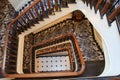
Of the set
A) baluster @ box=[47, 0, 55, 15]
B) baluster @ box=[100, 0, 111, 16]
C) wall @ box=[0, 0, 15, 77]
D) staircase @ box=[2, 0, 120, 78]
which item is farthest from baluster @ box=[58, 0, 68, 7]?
wall @ box=[0, 0, 15, 77]

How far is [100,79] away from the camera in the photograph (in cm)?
208

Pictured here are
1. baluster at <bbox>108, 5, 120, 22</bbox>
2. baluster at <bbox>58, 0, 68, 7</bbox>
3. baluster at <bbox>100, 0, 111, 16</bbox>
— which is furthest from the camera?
baluster at <bbox>58, 0, 68, 7</bbox>

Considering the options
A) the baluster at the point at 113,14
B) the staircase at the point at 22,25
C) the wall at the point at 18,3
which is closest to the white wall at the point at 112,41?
the baluster at the point at 113,14

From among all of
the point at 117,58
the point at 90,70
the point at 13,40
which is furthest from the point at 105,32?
the point at 13,40

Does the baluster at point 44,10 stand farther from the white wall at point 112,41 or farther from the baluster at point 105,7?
the baluster at point 105,7

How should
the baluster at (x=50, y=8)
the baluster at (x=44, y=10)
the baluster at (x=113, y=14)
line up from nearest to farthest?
1. the baluster at (x=113, y=14)
2. the baluster at (x=50, y=8)
3. the baluster at (x=44, y=10)

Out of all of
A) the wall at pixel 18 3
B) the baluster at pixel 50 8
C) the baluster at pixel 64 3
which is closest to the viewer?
the baluster at pixel 64 3

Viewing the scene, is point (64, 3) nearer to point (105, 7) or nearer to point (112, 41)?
point (105, 7)

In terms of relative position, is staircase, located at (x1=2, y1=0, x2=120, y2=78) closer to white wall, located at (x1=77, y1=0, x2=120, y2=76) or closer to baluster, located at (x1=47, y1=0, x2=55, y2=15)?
baluster, located at (x1=47, y1=0, x2=55, y2=15)

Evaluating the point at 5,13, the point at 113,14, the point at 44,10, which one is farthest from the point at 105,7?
the point at 5,13

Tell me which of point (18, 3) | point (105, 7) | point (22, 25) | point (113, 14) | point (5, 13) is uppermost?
point (18, 3)

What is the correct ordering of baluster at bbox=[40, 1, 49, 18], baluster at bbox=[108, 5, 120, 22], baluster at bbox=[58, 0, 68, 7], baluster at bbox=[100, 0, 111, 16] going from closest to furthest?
baluster at bbox=[108, 5, 120, 22]
baluster at bbox=[100, 0, 111, 16]
baluster at bbox=[58, 0, 68, 7]
baluster at bbox=[40, 1, 49, 18]

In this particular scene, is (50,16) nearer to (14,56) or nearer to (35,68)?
(14,56)

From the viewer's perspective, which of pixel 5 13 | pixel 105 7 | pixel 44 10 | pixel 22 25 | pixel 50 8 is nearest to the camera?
pixel 105 7
